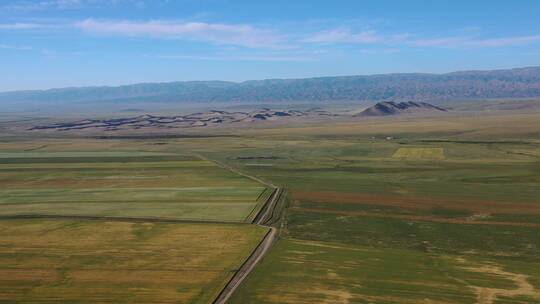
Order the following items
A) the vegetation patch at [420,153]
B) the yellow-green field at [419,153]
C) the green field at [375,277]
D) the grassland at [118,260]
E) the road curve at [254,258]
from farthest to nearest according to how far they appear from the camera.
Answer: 1. the yellow-green field at [419,153]
2. the vegetation patch at [420,153]
3. the road curve at [254,258]
4. the grassland at [118,260]
5. the green field at [375,277]

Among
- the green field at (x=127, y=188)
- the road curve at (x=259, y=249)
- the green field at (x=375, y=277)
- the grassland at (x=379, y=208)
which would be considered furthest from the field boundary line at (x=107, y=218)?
the green field at (x=375, y=277)

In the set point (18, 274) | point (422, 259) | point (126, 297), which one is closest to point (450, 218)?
point (422, 259)

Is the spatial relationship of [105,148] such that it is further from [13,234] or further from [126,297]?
[126,297]

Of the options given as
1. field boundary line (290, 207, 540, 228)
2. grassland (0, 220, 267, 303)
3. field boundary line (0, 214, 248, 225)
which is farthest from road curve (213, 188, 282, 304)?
field boundary line (0, 214, 248, 225)

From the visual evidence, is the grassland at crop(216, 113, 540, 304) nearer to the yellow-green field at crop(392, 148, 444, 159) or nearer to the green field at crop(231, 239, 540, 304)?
the green field at crop(231, 239, 540, 304)

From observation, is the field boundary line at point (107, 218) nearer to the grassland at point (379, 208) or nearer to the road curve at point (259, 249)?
the road curve at point (259, 249)

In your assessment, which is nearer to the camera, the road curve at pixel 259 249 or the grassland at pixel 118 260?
the grassland at pixel 118 260
